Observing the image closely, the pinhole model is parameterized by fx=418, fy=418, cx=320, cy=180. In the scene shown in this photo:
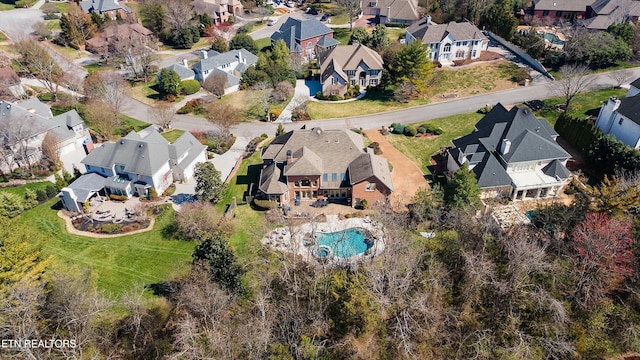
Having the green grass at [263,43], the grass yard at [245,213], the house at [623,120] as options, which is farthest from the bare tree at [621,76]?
the green grass at [263,43]

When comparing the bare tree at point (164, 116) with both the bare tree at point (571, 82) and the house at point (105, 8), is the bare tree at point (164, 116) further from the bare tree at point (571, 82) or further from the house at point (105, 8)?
the bare tree at point (571, 82)

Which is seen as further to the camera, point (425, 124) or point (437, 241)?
point (425, 124)

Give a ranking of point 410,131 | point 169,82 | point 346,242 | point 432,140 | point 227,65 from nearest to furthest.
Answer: point 346,242, point 432,140, point 410,131, point 169,82, point 227,65

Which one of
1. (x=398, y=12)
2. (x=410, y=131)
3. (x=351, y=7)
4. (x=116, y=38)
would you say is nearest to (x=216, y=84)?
(x=116, y=38)

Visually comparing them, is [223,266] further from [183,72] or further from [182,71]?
[182,71]

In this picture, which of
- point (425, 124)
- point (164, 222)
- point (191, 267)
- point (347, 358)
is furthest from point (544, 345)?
point (425, 124)

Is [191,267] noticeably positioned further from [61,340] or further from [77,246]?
[77,246]

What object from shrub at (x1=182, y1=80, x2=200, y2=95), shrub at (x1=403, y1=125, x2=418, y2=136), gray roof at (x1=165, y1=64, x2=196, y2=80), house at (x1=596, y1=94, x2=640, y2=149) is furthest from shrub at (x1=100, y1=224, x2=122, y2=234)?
house at (x1=596, y1=94, x2=640, y2=149)
